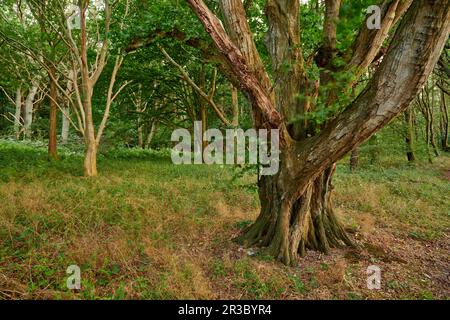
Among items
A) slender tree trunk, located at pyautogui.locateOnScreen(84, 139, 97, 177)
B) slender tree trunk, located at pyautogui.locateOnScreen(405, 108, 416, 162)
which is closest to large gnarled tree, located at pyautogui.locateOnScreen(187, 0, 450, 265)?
slender tree trunk, located at pyautogui.locateOnScreen(84, 139, 97, 177)

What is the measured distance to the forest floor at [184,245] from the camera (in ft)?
12.6

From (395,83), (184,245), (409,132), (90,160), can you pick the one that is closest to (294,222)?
(184,245)

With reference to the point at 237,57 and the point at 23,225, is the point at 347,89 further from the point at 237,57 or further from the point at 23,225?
the point at 23,225

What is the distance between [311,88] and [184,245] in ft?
11.5

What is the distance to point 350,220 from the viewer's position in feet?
22.3

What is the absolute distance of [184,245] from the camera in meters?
5.16

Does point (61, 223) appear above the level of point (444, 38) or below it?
below

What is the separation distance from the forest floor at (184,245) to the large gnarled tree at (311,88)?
552 mm

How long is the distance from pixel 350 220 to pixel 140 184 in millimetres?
6113

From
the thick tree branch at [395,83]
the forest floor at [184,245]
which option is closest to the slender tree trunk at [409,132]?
the forest floor at [184,245]

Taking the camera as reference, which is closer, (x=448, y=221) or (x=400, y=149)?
(x=448, y=221)
